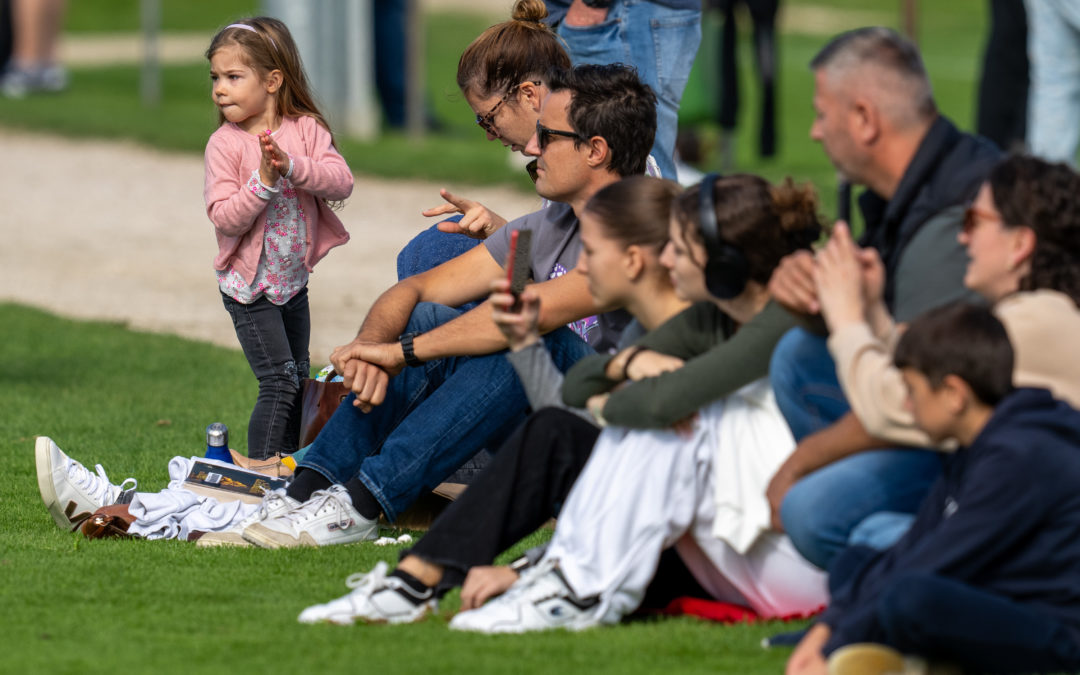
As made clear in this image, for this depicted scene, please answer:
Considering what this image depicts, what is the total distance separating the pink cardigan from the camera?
4.86 metres

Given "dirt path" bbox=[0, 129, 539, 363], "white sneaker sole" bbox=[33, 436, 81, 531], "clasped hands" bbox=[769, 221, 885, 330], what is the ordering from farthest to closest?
"dirt path" bbox=[0, 129, 539, 363], "white sneaker sole" bbox=[33, 436, 81, 531], "clasped hands" bbox=[769, 221, 885, 330]

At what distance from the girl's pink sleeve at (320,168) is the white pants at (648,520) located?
69.8 inches

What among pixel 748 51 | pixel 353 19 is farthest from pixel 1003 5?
pixel 748 51

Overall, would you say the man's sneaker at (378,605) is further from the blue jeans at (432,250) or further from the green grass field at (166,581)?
the blue jeans at (432,250)

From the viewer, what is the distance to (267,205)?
16.4 ft

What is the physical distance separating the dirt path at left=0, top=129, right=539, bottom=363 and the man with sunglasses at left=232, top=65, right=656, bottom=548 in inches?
119

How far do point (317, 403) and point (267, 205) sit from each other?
69 cm

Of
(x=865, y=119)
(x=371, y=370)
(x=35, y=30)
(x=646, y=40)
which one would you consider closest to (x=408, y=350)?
(x=371, y=370)

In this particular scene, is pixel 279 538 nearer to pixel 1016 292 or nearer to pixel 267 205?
pixel 267 205

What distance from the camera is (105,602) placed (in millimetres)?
3527

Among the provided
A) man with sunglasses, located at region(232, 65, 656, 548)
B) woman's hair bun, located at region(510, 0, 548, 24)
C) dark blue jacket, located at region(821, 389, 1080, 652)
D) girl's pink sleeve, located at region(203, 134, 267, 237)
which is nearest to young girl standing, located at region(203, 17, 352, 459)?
girl's pink sleeve, located at region(203, 134, 267, 237)

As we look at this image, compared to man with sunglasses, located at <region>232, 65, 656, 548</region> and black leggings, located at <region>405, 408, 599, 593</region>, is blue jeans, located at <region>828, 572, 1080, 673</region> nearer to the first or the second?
black leggings, located at <region>405, 408, 599, 593</region>

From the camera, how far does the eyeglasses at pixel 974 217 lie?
9.52ft

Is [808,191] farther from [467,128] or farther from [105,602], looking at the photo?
[467,128]
